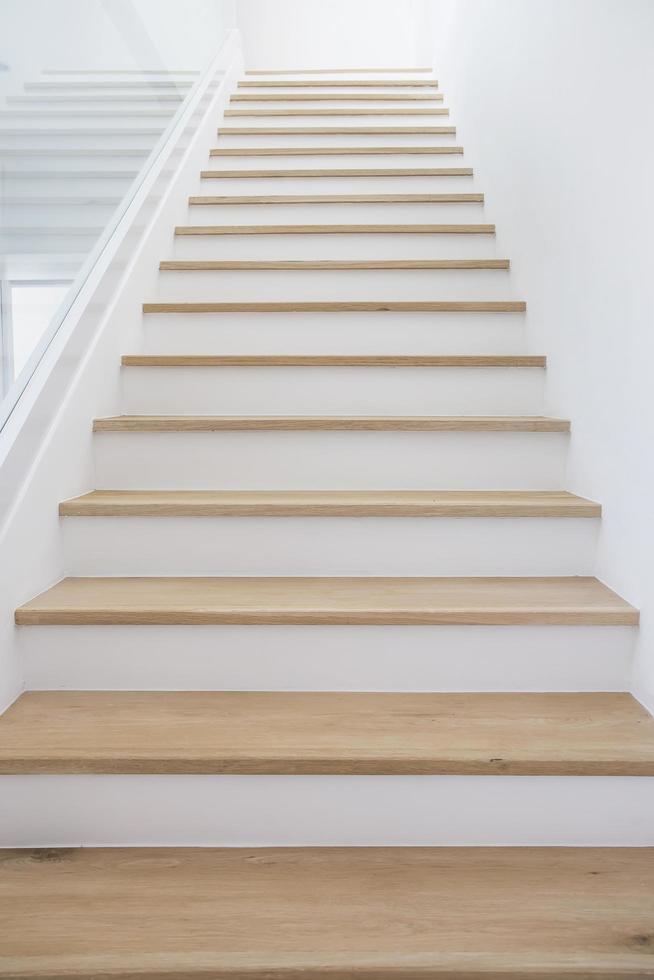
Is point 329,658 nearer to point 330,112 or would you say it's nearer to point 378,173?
point 378,173

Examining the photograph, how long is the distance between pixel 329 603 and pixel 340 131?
2.55 m

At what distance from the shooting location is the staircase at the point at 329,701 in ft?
3.13

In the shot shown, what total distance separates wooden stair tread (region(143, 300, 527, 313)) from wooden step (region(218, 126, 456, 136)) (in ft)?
4.85

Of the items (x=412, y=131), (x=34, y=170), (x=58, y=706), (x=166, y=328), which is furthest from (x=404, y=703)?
(x=412, y=131)

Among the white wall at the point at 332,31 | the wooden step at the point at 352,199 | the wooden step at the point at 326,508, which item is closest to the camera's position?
the wooden step at the point at 326,508

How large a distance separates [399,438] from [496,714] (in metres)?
0.68

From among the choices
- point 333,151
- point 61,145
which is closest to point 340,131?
point 333,151

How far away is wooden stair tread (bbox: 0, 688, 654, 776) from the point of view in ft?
3.56

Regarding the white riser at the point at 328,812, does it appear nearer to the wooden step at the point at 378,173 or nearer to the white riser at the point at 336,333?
the white riser at the point at 336,333

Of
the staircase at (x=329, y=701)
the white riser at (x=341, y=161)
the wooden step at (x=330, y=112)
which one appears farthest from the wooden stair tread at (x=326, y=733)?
the wooden step at (x=330, y=112)

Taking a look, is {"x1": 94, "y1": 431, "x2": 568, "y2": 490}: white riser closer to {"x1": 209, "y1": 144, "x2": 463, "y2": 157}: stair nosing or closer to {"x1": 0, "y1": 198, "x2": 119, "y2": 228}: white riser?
{"x1": 0, "y1": 198, "x2": 119, "y2": 228}: white riser

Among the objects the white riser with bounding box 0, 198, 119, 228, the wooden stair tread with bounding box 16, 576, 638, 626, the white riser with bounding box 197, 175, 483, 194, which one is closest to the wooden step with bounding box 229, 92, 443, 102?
the white riser with bounding box 197, 175, 483, 194

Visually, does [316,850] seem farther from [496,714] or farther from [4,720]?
[4,720]

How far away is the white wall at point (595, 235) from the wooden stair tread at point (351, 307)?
0.11 meters
